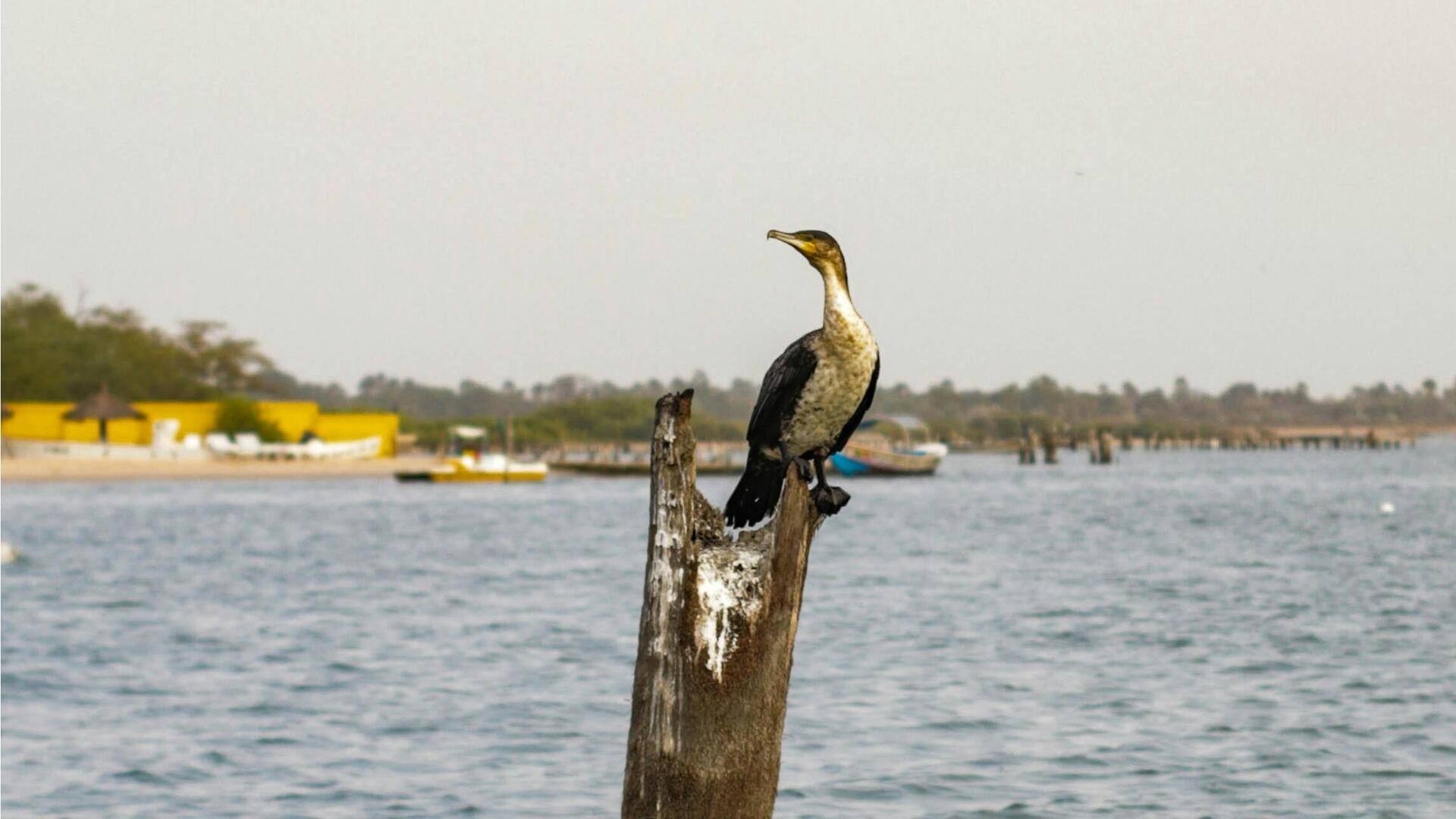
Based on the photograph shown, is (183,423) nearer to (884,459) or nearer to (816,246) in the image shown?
(884,459)

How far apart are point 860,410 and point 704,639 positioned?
1609 mm

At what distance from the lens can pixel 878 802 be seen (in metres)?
15.3

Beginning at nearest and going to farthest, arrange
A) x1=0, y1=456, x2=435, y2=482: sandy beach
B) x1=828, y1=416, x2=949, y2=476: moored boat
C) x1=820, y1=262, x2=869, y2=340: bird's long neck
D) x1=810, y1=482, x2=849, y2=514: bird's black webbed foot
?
x1=810, y1=482, x2=849, y2=514: bird's black webbed foot, x1=820, y1=262, x2=869, y2=340: bird's long neck, x1=0, y1=456, x2=435, y2=482: sandy beach, x1=828, y1=416, x2=949, y2=476: moored boat

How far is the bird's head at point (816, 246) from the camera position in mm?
7633

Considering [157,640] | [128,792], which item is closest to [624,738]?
[128,792]

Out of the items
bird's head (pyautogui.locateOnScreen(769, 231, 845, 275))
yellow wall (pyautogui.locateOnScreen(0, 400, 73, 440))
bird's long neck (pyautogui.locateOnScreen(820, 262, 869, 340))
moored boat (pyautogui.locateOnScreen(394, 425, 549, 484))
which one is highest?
yellow wall (pyautogui.locateOnScreen(0, 400, 73, 440))

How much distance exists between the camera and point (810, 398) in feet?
26.5

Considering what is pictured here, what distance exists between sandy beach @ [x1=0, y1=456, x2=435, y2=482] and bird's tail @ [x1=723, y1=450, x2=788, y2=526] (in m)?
98.6

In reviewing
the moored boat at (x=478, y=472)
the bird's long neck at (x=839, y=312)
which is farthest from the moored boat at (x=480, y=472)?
the bird's long neck at (x=839, y=312)

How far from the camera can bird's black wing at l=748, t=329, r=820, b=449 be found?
26.3ft

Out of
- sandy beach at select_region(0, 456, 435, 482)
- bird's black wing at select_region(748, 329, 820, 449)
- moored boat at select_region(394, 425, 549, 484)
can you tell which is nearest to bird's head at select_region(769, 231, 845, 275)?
bird's black wing at select_region(748, 329, 820, 449)

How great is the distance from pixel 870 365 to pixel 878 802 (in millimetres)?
7991

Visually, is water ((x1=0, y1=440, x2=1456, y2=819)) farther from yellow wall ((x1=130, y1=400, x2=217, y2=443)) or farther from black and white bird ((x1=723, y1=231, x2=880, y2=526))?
yellow wall ((x1=130, y1=400, x2=217, y2=443))

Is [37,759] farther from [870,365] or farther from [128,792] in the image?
[870,365]
